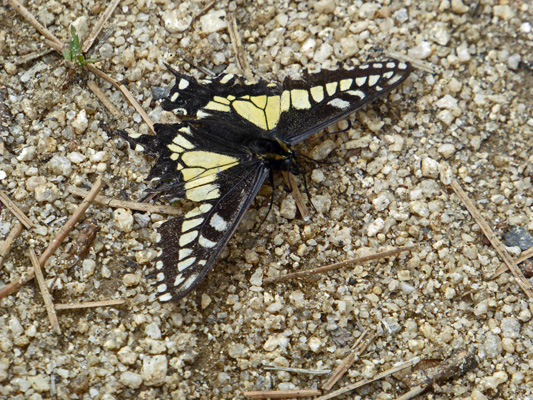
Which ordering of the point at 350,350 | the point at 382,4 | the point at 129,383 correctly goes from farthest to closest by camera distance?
the point at 382,4
the point at 350,350
the point at 129,383

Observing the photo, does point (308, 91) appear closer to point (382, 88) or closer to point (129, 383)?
point (382, 88)

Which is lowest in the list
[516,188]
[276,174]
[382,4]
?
[516,188]

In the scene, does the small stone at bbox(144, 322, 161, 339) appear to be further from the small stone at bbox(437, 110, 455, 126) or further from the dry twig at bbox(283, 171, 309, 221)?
the small stone at bbox(437, 110, 455, 126)

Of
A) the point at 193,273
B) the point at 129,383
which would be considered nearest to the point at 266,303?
the point at 193,273

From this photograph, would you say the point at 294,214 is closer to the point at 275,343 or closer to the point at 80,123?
the point at 275,343

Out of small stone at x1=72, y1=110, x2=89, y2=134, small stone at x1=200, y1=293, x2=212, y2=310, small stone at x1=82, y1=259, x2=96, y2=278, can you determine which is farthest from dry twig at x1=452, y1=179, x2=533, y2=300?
small stone at x1=72, y1=110, x2=89, y2=134

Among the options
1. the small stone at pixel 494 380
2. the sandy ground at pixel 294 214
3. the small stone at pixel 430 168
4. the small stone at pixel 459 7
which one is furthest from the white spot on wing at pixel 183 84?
the small stone at pixel 494 380

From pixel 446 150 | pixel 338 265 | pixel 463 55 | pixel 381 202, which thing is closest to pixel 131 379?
pixel 338 265

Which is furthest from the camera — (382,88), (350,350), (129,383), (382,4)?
(382,4)
